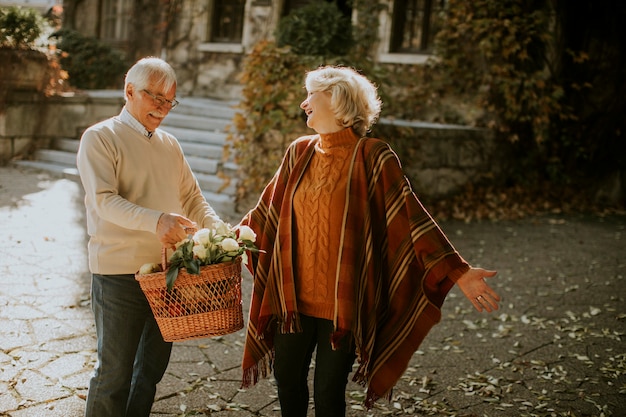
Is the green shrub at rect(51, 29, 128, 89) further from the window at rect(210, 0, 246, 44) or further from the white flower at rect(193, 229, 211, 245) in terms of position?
the white flower at rect(193, 229, 211, 245)

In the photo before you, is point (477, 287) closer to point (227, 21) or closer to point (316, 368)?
point (316, 368)

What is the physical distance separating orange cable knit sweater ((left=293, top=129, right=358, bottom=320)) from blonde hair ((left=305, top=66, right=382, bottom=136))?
0.07 meters

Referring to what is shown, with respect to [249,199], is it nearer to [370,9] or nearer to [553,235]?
[553,235]

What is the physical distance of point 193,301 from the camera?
264cm

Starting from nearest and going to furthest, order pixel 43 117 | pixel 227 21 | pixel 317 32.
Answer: pixel 317 32 → pixel 43 117 → pixel 227 21

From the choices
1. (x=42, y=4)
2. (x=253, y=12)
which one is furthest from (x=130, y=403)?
(x=42, y=4)

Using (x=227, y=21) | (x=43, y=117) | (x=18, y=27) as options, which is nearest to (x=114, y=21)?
(x=227, y=21)

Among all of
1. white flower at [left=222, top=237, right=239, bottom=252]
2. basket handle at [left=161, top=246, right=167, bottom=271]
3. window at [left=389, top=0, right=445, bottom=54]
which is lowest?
basket handle at [left=161, top=246, right=167, bottom=271]

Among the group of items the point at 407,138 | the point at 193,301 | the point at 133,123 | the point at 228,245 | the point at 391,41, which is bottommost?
the point at 193,301

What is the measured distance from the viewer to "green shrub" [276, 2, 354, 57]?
9.34m

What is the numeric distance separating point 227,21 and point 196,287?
11.7 m

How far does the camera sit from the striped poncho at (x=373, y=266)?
281cm

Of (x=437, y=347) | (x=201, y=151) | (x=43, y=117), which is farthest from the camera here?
(x=43, y=117)

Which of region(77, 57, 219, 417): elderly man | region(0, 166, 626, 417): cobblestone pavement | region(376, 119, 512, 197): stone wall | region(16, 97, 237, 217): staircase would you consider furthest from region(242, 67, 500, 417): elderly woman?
region(376, 119, 512, 197): stone wall
